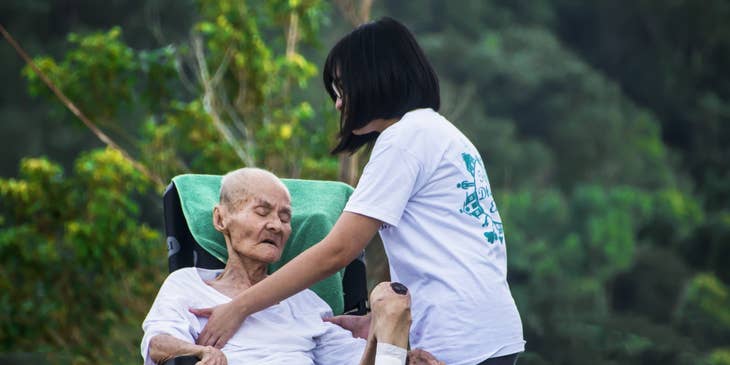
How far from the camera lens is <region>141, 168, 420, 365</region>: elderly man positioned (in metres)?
2.94

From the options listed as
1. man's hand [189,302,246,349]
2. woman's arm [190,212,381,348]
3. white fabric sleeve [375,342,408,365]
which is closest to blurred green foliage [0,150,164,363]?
man's hand [189,302,246,349]

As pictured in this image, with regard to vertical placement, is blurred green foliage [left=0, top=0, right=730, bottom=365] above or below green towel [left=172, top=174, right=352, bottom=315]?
below

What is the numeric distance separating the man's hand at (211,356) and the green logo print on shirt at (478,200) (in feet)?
2.18

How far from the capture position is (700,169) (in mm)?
30516

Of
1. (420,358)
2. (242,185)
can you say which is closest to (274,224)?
(242,185)

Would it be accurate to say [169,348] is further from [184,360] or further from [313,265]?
[313,265]

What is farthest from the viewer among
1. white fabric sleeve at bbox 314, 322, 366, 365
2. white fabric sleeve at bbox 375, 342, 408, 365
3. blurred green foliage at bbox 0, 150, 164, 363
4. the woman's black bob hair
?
blurred green foliage at bbox 0, 150, 164, 363

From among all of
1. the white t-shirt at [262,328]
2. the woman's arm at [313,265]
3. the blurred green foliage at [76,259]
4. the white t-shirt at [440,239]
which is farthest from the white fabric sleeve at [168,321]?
the blurred green foliage at [76,259]

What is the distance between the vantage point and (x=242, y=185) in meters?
3.24

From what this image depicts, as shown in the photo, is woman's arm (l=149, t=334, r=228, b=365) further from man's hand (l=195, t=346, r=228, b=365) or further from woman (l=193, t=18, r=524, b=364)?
woman (l=193, t=18, r=524, b=364)

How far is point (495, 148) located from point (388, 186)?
23.5 meters

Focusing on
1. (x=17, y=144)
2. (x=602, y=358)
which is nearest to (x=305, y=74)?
(x=602, y=358)

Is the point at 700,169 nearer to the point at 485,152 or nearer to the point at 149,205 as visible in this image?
the point at 485,152

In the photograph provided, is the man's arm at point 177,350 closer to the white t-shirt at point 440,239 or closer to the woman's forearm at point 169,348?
the woman's forearm at point 169,348
